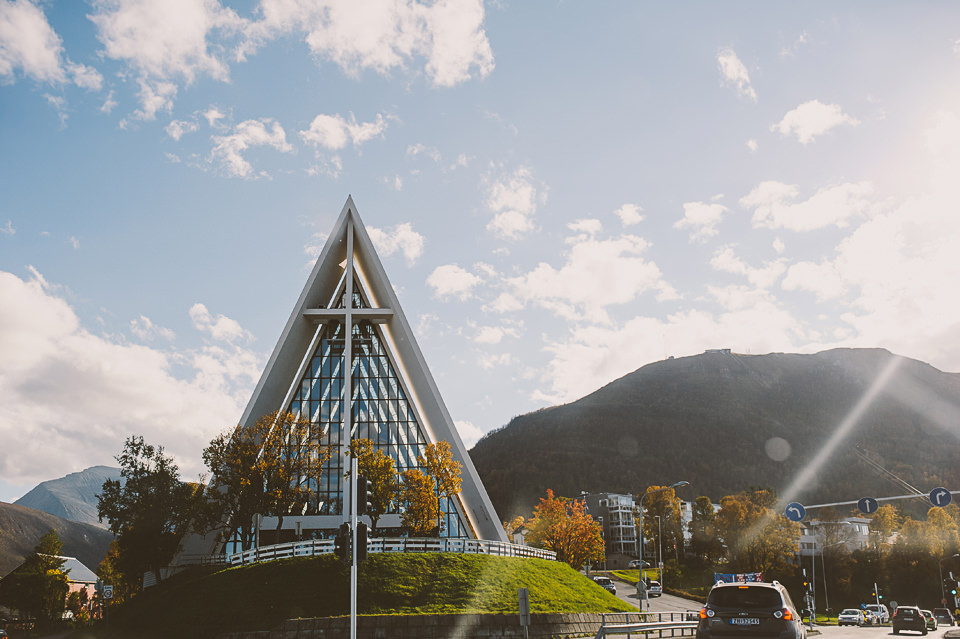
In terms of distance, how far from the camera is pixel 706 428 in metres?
193

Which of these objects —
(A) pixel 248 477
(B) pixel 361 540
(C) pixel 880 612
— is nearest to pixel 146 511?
(A) pixel 248 477

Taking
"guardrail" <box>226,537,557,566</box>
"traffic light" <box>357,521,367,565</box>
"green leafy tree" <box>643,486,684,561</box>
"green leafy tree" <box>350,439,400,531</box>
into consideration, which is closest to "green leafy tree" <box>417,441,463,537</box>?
"green leafy tree" <box>350,439,400,531</box>

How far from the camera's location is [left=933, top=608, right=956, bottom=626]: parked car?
48.9 metres

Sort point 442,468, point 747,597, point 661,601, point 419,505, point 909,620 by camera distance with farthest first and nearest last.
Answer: point 661,601, point 442,468, point 419,505, point 909,620, point 747,597

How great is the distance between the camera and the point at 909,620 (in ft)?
102

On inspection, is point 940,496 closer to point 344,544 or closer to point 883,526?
point 344,544

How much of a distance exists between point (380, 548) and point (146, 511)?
17.3m

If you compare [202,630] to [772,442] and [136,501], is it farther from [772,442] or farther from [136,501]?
[772,442]

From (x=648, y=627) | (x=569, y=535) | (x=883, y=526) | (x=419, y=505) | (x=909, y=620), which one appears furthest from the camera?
(x=883, y=526)

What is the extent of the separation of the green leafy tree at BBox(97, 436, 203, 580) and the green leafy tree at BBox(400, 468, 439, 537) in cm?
1230

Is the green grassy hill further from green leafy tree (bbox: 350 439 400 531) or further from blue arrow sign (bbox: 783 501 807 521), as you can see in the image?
green leafy tree (bbox: 350 439 400 531)

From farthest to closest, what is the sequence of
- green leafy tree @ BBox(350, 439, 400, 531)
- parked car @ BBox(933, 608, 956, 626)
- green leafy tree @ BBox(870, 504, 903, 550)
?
green leafy tree @ BBox(870, 504, 903, 550) → parked car @ BBox(933, 608, 956, 626) → green leafy tree @ BBox(350, 439, 400, 531)

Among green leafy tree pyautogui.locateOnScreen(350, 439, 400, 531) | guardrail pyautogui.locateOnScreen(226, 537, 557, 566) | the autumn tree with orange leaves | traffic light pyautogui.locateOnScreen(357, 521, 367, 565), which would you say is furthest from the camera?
the autumn tree with orange leaves

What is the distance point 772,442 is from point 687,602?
13937 cm
